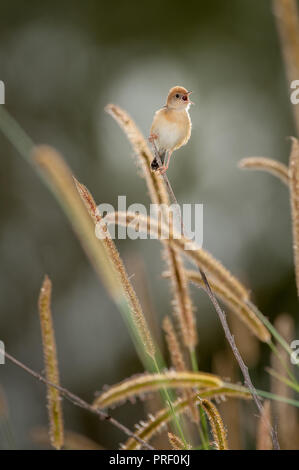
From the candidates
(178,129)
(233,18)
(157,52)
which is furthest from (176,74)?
(178,129)

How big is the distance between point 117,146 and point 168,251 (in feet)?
23.1

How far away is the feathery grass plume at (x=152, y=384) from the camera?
107 cm

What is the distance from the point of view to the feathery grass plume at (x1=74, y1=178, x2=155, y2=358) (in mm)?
1004

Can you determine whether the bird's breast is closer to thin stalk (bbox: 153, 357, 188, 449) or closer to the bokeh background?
thin stalk (bbox: 153, 357, 188, 449)

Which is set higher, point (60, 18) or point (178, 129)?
point (60, 18)

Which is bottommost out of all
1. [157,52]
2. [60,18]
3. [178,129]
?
[178,129]

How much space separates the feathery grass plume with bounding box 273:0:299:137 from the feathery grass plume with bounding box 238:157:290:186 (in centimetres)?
24

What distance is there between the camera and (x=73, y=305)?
725cm

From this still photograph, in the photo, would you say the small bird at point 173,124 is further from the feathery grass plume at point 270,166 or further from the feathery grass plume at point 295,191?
the feathery grass plume at point 295,191

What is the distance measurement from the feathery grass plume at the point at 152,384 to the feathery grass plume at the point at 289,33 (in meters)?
0.47

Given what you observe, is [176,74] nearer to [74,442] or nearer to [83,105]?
[83,105]

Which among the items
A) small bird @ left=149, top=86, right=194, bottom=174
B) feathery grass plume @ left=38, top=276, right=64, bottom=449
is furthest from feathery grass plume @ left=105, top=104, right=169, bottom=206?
small bird @ left=149, top=86, right=194, bottom=174

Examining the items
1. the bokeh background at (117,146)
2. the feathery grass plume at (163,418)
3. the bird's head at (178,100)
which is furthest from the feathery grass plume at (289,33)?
the bokeh background at (117,146)

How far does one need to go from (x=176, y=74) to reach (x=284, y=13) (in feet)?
25.2
